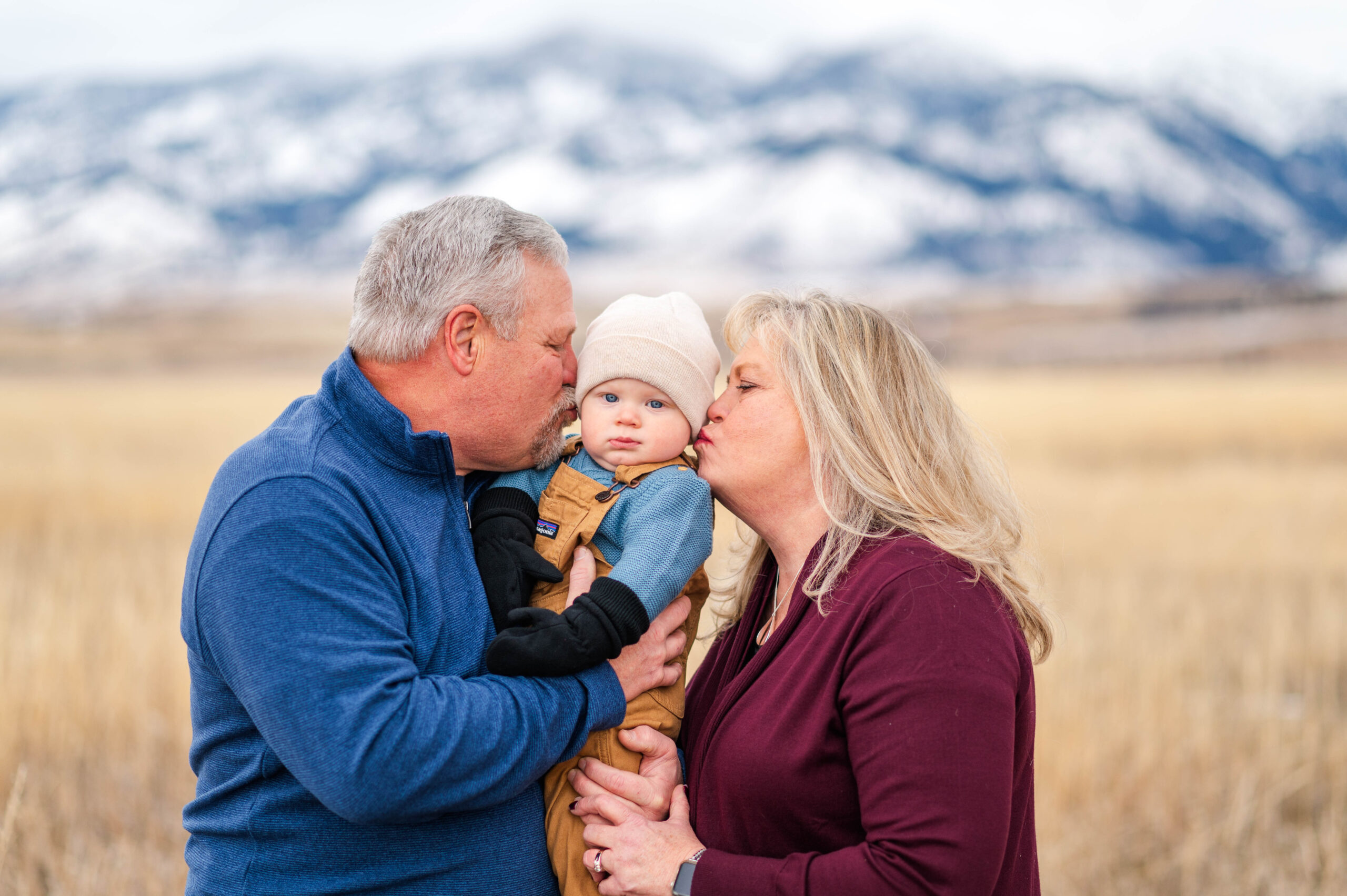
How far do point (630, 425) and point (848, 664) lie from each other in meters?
0.82

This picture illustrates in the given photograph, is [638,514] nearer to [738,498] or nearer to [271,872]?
[738,498]

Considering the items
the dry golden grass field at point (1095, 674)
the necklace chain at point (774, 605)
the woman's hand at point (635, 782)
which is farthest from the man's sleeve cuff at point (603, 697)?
the dry golden grass field at point (1095, 674)

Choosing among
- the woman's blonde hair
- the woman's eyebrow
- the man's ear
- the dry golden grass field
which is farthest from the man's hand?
the dry golden grass field

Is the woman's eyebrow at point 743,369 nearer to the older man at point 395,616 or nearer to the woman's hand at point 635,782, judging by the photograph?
the older man at point 395,616

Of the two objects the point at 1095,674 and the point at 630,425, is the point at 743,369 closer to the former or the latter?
the point at 630,425

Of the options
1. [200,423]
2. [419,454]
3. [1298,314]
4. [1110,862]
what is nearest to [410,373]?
[419,454]

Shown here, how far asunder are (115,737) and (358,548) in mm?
4325

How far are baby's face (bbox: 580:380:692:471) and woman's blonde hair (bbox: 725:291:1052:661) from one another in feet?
1.01

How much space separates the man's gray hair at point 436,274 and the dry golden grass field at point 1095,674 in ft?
5.12

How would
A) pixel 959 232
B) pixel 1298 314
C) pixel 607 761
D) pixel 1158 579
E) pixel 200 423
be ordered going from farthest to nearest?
pixel 959 232
pixel 1298 314
pixel 200 423
pixel 1158 579
pixel 607 761

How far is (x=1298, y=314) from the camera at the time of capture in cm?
5712

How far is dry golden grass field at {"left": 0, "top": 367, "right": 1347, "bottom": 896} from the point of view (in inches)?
187

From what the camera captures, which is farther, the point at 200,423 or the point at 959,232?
the point at 959,232

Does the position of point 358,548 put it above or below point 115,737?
above
